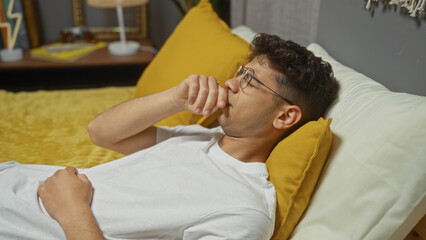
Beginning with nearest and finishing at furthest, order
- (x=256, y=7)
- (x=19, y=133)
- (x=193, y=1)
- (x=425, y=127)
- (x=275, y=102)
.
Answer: (x=425, y=127) < (x=275, y=102) < (x=19, y=133) < (x=256, y=7) < (x=193, y=1)

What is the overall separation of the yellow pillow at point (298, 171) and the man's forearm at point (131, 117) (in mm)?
363

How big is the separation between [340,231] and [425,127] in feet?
0.89

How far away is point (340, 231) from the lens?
29.9 inches

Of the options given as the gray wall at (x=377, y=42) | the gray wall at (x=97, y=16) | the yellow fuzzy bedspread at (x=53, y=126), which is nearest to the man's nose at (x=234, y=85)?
the gray wall at (x=377, y=42)

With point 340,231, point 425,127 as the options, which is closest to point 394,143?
point 425,127

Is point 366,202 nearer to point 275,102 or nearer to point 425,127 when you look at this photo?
point 425,127

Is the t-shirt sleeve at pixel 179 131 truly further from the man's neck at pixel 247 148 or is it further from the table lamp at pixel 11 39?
the table lamp at pixel 11 39

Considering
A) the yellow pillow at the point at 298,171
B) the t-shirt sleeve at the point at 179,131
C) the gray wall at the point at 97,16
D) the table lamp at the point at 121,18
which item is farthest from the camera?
the gray wall at the point at 97,16

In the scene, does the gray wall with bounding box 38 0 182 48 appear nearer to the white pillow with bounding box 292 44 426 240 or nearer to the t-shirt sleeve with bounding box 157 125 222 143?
the t-shirt sleeve with bounding box 157 125 222 143

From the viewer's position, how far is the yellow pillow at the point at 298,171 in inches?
31.9

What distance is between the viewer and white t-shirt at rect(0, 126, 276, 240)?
812 mm

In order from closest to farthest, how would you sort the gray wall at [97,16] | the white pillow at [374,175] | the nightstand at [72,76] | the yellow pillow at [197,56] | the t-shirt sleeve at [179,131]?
the white pillow at [374,175] → the t-shirt sleeve at [179,131] → the yellow pillow at [197,56] → the nightstand at [72,76] → the gray wall at [97,16]

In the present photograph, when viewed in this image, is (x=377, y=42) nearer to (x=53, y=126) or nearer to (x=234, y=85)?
(x=234, y=85)

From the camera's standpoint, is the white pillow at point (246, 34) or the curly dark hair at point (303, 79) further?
the white pillow at point (246, 34)
